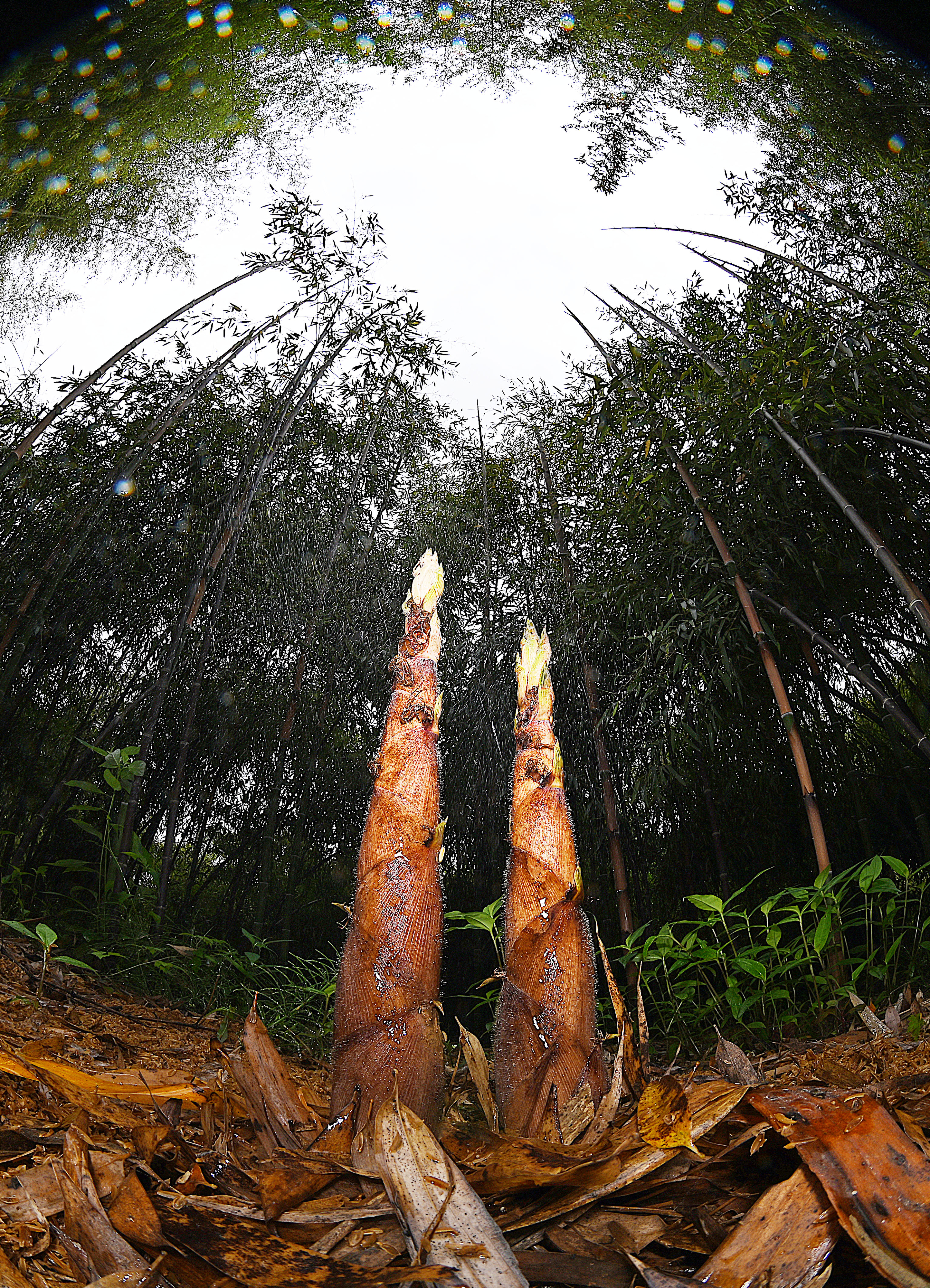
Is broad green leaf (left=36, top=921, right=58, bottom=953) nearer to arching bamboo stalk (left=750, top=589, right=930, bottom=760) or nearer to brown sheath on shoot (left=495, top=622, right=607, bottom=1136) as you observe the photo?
brown sheath on shoot (left=495, top=622, right=607, bottom=1136)

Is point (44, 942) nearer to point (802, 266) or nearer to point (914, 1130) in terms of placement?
point (914, 1130)

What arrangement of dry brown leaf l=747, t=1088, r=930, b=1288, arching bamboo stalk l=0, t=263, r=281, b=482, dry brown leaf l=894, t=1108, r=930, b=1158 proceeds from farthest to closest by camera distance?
arching bamboo stalk l=0, t=263, r=281, b=482
dry brown leaf l=894, t=1108, r=930, b=1158
dry brown leaf l=747, t=1088, r=930, b=1288

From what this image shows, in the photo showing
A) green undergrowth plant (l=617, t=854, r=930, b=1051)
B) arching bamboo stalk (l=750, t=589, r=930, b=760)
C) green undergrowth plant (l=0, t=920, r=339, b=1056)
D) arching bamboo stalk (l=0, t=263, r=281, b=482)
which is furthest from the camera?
arching bamboo stalk (l=0, t=263, r=281, b=482)

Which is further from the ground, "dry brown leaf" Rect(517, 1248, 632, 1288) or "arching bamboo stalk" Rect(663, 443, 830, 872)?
"arching bamboo stalk" Rect(663, 443, 830, 872)

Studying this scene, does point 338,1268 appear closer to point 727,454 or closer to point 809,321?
point 727,454

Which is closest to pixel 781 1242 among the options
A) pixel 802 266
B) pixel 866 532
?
pixel 866 532

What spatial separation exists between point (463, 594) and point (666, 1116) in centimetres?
345

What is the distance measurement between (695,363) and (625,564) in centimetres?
74

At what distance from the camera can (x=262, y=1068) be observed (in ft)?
2.82

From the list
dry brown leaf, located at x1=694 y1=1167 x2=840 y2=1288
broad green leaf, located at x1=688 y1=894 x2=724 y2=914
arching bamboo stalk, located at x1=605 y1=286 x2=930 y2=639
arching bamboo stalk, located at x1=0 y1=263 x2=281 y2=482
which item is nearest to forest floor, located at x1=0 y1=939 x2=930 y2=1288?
dry brown leaf, located at x1=694 y1=1167 x2=840 y2=1288

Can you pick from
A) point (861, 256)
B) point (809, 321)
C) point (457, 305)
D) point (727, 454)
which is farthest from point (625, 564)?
point (457, 305)

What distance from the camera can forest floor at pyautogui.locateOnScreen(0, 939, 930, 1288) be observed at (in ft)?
1.66

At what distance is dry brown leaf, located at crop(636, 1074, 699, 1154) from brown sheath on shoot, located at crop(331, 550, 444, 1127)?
0.90ft

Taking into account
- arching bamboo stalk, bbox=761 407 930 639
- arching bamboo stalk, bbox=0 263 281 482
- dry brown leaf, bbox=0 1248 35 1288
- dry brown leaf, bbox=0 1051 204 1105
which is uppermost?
arching bamboo stalk, bbox=0 263 281 482
